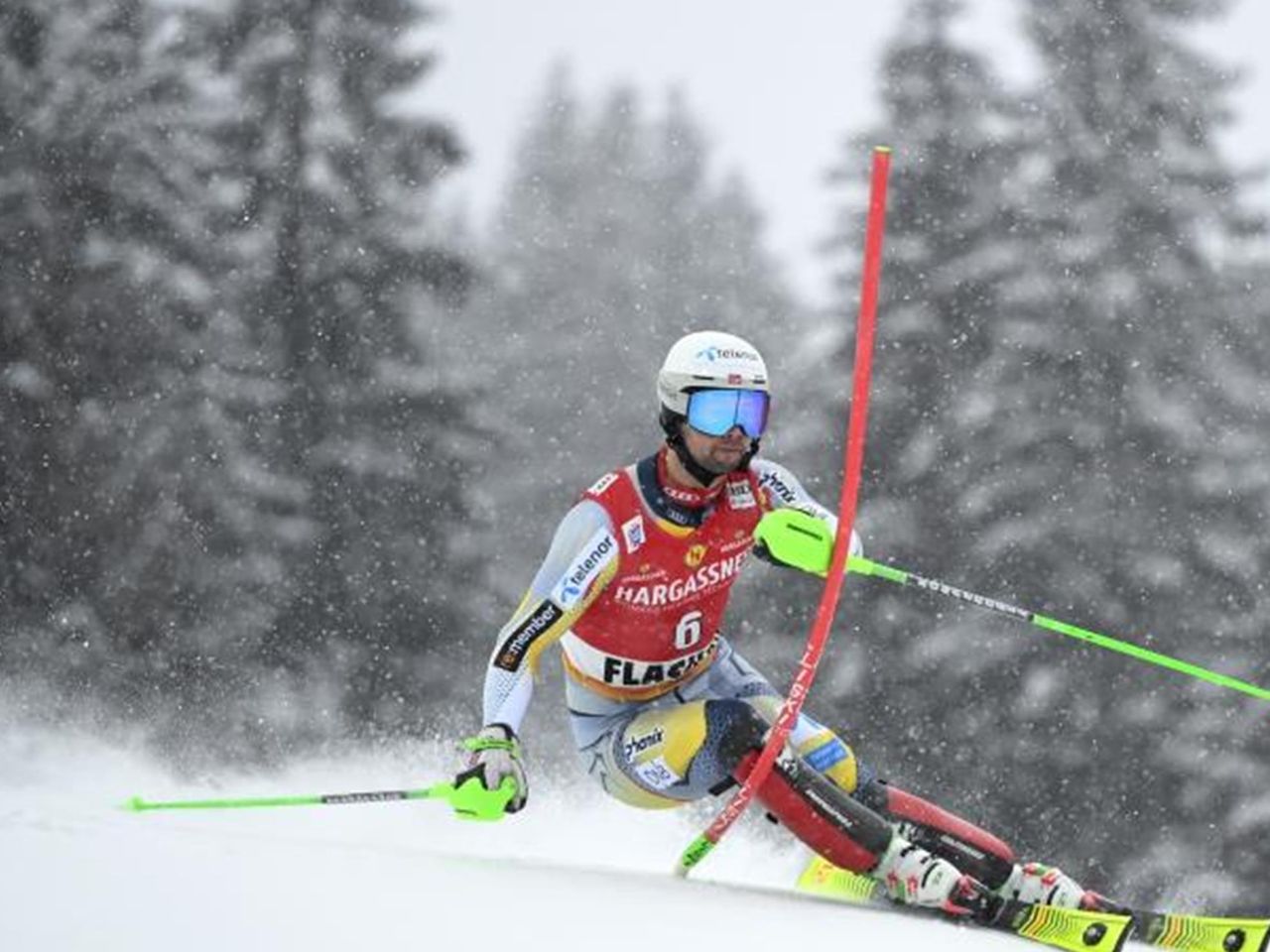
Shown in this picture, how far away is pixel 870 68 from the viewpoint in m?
20.5

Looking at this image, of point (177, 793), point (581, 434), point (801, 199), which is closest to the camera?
point (177, 793)

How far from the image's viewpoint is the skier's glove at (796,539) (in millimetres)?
6531

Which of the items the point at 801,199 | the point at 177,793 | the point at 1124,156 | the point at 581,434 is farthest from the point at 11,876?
the point at 801,199

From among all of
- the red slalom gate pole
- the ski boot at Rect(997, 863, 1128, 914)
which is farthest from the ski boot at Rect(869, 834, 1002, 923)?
the red slalom gate pole

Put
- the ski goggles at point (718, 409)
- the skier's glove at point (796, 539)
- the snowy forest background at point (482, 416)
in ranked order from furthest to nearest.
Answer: the snowy forest background at point (482, 416), the ski goggles at point (718, 409), the skier's glove at point (796, 539)

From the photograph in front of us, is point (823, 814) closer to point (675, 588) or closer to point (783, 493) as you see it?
point (675, 588)

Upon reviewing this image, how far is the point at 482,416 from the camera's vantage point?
21953 millimetres

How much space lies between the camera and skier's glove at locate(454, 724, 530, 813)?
6145 mm

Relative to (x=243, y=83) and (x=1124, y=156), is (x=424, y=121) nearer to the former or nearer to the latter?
(x=243, y=83)

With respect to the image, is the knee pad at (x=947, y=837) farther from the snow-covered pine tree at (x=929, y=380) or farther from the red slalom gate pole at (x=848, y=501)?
the snow-covered pine tree at (x=929, y=380)

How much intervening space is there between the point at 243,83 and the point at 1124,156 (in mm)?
10246

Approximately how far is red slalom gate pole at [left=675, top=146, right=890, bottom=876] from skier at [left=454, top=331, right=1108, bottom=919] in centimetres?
8

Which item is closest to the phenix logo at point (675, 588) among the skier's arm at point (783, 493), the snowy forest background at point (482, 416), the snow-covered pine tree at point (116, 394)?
the skier's arm at point (783, 493)

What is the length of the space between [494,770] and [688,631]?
3.83ft
